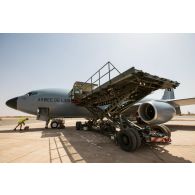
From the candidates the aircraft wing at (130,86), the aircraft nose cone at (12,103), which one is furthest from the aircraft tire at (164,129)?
the aircraft nose cone at (12,103)

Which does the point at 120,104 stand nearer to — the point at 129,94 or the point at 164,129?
the point at 129,94

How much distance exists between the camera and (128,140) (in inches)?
242

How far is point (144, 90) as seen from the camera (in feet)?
24.4

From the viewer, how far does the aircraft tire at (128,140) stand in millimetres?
5824

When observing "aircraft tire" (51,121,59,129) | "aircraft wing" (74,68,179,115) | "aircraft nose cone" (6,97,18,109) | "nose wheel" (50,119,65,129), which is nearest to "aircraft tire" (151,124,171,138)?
"aircraft wing" (74,68,179,115)

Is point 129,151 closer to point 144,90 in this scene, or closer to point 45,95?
point 144,90

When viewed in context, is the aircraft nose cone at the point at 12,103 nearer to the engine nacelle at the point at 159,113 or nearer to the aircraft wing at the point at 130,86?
the aircraft wing at the point at 130,86

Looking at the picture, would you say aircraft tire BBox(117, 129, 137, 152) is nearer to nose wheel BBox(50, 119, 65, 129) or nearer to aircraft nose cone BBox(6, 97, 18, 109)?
nose wheel BBox(50, 119, 65, 129)

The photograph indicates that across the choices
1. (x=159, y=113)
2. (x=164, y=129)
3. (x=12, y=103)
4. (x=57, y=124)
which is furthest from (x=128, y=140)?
(x=12, y=103)

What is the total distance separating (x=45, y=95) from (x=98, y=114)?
5806 millimetres

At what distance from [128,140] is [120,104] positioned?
2219 millimetres

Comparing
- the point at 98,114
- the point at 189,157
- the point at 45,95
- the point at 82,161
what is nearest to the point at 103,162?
the point at 82,161

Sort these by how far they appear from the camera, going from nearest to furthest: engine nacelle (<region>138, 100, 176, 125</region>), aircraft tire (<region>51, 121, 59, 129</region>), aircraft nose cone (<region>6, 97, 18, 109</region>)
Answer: engine nacelle (<region>138, 100, 176, 125</region>)
aircraft nose cone (<region>6, 97, 18, 109</region>)
aircraft tire (<region>51, 121, 59, 129</region>)

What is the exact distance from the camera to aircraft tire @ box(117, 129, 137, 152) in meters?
5.82
